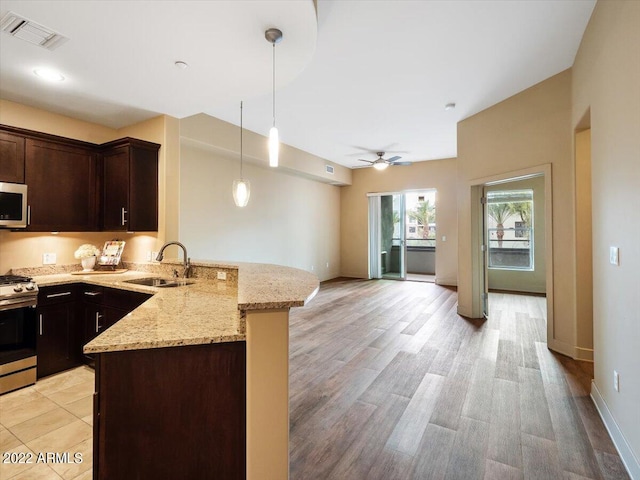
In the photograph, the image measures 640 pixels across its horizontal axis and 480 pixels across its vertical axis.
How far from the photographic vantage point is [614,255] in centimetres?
202

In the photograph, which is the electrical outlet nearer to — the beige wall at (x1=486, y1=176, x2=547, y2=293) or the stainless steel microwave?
the stainless steel microwave

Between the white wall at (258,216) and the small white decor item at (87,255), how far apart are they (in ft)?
3.65

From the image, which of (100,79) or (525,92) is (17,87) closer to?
(100,79)

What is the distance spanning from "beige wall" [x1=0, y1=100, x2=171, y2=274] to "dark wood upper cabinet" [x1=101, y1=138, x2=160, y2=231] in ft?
0.37

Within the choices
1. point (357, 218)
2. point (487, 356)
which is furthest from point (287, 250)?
point (487, 356)

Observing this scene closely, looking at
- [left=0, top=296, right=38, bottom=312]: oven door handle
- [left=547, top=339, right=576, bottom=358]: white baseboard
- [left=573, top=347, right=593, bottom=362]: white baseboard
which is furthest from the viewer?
[left=547, top=339, right=576, bottom=358]: white baseboard

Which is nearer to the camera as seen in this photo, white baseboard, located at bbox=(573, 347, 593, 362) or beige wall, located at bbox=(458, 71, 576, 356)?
white baseboard, located at bbox=(573, 347, 593, 362)

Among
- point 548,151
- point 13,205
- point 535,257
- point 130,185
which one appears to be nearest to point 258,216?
point 130,185

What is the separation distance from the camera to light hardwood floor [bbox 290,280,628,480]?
179cm

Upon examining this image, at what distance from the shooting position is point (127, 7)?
1.83 meters

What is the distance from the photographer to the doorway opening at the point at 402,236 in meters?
8.45

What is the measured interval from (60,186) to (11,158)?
Result: 45 centimetres

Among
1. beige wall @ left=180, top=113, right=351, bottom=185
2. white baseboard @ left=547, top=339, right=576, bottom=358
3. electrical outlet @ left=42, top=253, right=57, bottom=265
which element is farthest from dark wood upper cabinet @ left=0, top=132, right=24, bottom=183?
white baseboard @ left=547, top=339, right=576, bottom=358

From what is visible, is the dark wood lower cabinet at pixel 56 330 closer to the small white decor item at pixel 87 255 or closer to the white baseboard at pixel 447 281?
the small white decor item at pixel 87 255
